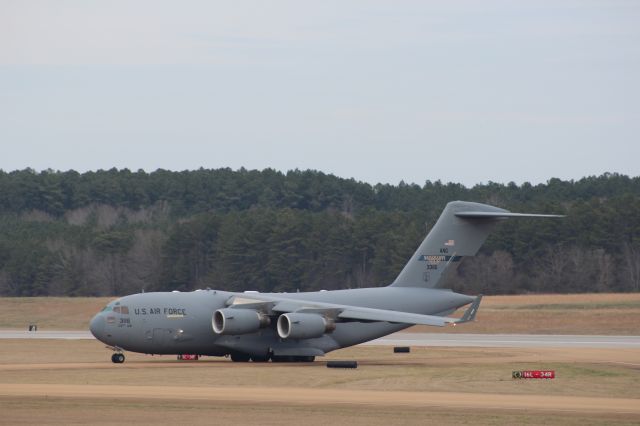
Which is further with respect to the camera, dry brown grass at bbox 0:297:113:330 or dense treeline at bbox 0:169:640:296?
dense treeline at bbox 0:169:640:296

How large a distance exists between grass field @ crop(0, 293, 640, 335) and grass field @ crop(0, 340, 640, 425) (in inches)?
698

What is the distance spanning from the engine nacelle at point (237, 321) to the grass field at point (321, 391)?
41.8 inches

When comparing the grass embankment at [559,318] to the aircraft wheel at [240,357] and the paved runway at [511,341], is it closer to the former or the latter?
the paved runway at [511,341]

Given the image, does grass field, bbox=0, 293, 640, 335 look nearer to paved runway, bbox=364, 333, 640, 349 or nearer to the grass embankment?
the grass embankment

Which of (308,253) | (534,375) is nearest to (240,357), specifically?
(534,375)

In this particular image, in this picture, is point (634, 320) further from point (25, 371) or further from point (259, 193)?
point (259, 193)

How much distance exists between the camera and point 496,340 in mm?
50250

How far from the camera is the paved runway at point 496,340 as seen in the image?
4628 cm

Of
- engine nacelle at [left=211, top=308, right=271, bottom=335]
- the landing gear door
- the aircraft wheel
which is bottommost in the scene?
the aircraft wheel

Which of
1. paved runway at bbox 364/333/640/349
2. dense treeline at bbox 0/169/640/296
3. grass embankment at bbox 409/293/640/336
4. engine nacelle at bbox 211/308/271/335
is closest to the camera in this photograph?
engine nacelle at bbox 211/308/271/335

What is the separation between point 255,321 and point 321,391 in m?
8.39

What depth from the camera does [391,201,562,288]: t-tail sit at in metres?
40.5

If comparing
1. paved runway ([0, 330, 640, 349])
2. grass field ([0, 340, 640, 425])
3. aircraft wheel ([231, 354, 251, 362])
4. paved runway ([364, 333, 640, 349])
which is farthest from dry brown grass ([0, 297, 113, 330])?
aircraft wheel ([231, 354, 251, 362])

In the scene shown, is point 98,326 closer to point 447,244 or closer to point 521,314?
point 447,244
